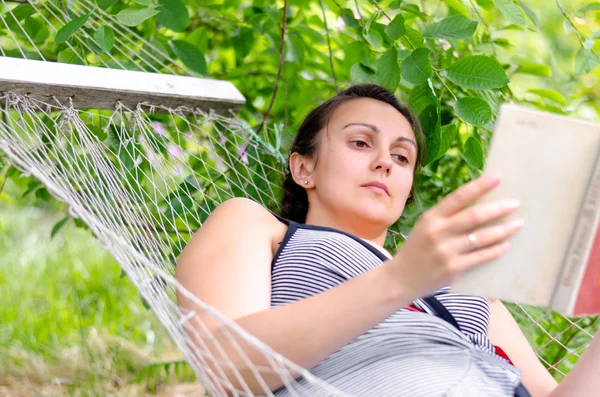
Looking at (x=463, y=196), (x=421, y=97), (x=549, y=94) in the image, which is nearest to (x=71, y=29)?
(x=421, y=97)

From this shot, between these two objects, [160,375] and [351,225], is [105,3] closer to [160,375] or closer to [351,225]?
[351,225]

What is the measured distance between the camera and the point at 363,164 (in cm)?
156

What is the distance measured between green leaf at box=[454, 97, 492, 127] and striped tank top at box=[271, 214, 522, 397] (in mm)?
418

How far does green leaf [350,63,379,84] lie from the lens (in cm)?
184

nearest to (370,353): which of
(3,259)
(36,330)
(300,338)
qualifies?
(300,338)

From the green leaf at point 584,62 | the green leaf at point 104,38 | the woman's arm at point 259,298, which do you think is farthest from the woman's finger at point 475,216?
the green leaf at point 104,38

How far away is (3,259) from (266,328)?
9.13 feet

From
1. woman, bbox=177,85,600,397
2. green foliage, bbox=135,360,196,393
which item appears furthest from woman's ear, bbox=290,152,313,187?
green foliage, bbox=135,360,196,393

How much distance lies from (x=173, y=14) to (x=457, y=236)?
1268 mm

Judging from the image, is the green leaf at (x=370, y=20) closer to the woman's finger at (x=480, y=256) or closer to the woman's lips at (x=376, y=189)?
the woman's lips at (x=376, y=189)

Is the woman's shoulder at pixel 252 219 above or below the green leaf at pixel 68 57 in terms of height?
below

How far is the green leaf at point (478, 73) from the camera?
1571mm

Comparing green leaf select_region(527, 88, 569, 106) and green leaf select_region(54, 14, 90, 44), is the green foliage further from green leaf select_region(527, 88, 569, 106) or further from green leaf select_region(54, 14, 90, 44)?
green leaf select_region(527, 88, 569, 106)

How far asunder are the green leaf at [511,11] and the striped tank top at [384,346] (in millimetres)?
590
